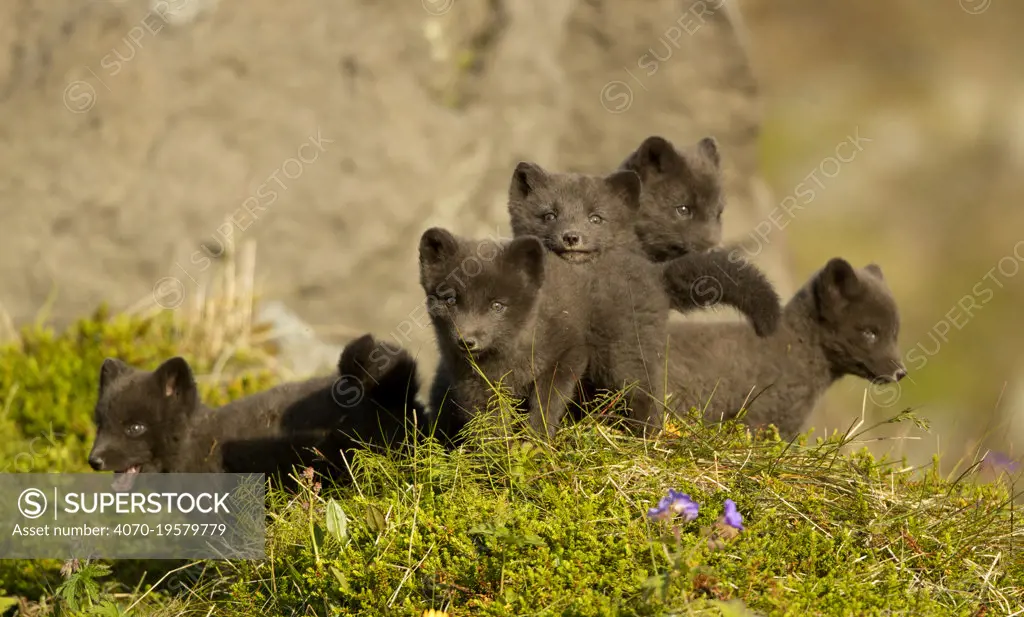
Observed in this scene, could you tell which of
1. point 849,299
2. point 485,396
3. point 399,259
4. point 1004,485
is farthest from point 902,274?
point 485,396

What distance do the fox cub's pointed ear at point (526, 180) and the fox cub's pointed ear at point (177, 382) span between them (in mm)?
2129

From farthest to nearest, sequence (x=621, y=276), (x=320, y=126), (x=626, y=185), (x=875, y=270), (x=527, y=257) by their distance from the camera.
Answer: (x=320, y=126), (x=875, y=270), (x=626, y=185), (x=621, y=276), (x=527, y=257)

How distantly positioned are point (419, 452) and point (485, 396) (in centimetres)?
39

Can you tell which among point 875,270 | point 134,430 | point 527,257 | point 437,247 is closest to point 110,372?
point 134,430

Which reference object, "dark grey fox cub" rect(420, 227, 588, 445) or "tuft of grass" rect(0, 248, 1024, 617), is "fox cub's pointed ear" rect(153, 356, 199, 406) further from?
"dark grey fox cub" rect(420, 227, 588, 445)

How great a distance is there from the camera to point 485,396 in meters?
5.04

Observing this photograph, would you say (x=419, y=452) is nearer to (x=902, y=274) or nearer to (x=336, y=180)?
(x=336, y=180)

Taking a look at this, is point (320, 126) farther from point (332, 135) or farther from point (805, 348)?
point (805, 348)

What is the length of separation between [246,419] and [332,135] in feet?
15.6

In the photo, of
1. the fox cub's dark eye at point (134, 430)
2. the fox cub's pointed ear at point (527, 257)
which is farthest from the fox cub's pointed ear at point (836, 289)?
the fox cub's dark eye at point (134, 430)

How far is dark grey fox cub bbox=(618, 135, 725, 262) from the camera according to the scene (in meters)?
6.09

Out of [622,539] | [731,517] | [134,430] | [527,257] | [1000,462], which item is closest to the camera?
[731,517]

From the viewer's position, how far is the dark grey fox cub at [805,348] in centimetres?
606

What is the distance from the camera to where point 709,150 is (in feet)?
21.2
